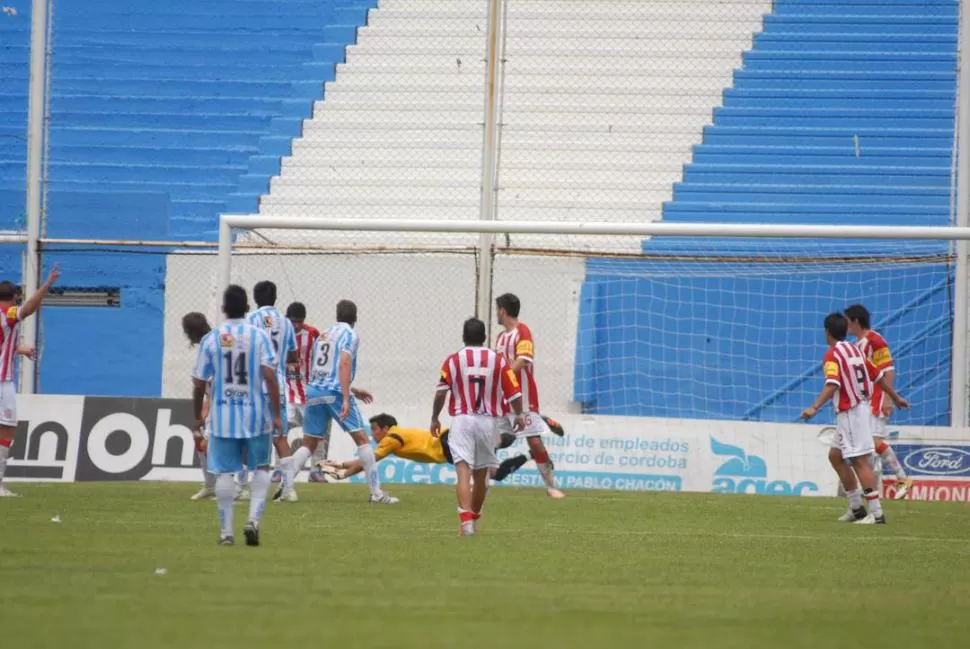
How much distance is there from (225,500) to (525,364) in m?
6.32

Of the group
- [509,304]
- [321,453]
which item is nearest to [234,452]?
[509,304]

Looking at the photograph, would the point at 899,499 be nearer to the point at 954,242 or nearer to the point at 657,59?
the point at 954,242

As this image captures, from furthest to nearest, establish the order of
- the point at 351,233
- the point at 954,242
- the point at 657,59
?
1. the point at 657,59
2. the point at 351,233
3. the point at 954,242

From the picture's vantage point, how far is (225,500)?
10938mm

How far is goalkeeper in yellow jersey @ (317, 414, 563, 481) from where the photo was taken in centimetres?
1749

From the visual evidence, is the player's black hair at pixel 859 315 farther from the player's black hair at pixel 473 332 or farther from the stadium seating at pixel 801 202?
the stadium seating at pixel 801 202

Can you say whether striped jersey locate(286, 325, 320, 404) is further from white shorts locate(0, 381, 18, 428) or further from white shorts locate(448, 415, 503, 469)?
white shorts locate(448, 415, 503, 469)

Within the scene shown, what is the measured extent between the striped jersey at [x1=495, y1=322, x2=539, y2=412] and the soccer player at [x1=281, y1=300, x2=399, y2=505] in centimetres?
167

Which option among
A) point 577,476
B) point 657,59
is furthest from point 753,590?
point 657,59

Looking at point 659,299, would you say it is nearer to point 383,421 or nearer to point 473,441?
point 383,421

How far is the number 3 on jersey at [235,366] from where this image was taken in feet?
35.7

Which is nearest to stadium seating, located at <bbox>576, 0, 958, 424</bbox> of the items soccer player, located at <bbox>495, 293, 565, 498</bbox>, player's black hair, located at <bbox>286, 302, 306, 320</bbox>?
soccer player, located at <bbox>495, 293, 565, 498</bbox>

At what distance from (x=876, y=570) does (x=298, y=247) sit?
41.2 feet

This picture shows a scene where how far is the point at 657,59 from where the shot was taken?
25625mm
